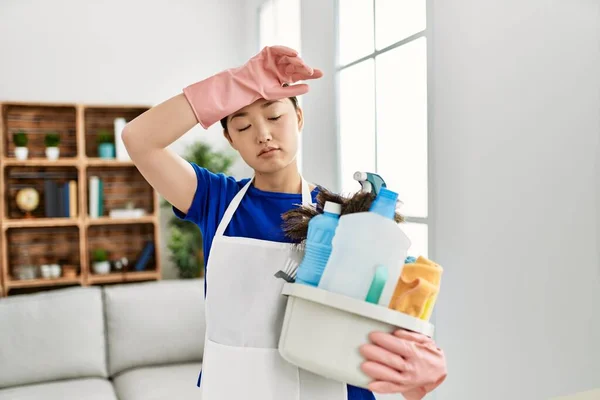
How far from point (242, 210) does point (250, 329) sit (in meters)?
0.23

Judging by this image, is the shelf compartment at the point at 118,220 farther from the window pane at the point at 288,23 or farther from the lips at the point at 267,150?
the lips at the point at 267,150

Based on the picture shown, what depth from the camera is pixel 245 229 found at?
1.00m

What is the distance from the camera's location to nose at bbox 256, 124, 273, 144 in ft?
3.15

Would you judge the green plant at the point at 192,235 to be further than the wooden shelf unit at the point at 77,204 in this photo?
Yes

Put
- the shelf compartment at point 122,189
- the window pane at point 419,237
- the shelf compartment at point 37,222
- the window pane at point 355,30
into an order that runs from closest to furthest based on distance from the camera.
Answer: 1. the window pane at point 419,237
2. the window pane at point 355,30
3. the shelf compartment at point 37,222
4. the shelf compartment at point 122,189

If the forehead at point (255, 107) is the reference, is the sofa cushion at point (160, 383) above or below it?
below

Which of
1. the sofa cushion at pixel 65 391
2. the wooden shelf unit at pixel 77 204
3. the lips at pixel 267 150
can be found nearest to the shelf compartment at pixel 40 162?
the wooden shelf unit at pixel 77 204

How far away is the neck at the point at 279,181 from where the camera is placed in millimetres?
1046

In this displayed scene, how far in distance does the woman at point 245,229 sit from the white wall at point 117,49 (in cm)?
273

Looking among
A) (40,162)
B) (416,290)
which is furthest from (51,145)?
(416,290)

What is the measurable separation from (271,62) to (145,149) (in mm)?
262

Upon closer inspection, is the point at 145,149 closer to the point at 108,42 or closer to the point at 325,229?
the point at 325,229

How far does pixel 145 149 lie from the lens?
3.05 ft

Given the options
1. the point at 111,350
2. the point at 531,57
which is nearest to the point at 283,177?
the point at 531,57
